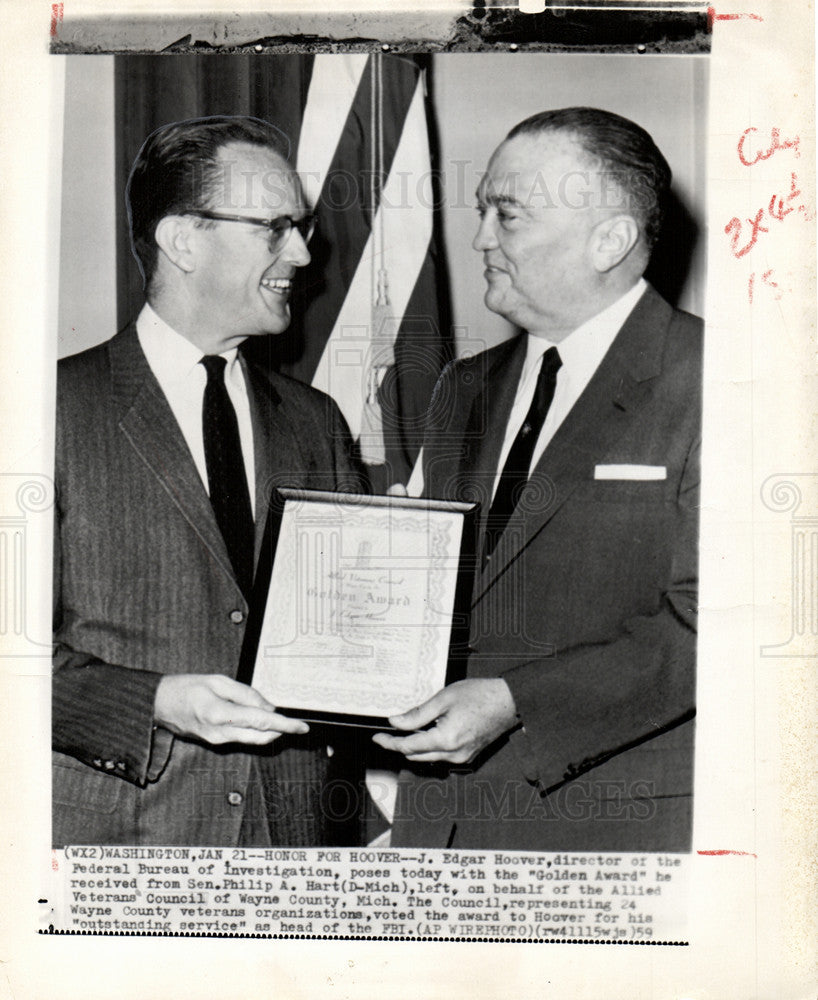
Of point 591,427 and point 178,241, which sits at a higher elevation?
point 178,241

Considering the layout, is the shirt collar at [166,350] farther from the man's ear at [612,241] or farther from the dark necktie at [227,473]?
the man's ear at [612,241]

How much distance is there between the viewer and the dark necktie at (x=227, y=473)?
2068 mm

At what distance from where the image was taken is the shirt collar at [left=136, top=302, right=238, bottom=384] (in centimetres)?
210

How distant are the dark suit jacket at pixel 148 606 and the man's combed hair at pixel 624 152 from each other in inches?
30.2

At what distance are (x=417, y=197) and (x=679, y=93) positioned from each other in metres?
0.61

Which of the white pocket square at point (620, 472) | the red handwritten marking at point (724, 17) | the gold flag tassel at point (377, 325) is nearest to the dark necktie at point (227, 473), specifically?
the gold flag tassel at point (377, 325)

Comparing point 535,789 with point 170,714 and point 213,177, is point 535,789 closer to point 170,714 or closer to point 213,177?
point 170,714

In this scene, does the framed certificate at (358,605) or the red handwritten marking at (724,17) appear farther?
the red handwritten marking at (724,17)

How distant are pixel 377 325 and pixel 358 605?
0.60 metres

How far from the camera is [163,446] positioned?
2.08m

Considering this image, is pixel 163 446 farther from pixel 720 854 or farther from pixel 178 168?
pixel 720 854
